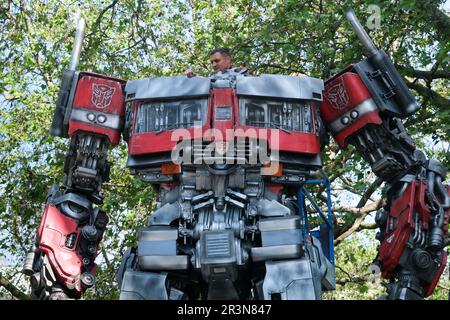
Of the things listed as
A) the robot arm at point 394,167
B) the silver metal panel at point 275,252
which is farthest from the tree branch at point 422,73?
the silver metal panel at point 275,252

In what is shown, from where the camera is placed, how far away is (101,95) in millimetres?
7547

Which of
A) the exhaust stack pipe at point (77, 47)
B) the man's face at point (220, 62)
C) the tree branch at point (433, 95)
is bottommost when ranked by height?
the man's face at point (220, 62)

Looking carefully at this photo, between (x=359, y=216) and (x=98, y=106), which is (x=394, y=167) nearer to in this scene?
(x=98, y=106)

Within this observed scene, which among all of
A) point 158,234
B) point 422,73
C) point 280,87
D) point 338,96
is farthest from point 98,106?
point 422,73

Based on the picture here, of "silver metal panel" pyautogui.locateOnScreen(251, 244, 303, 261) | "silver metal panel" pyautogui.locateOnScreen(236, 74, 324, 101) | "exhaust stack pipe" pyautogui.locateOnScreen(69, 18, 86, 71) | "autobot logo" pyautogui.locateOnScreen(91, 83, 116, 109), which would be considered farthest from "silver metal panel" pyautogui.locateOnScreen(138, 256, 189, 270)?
"exhaust stack pipe" pyautogui.locateOnScreen(69, 18, 86, 71)

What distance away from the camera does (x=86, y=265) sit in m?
7.43

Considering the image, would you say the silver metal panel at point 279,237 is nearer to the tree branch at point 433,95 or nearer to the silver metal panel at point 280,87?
the silver metal panel at point 280,87

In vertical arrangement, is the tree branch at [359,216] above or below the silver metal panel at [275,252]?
above

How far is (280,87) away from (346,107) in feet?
2.49

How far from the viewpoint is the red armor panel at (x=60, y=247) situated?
719 cm

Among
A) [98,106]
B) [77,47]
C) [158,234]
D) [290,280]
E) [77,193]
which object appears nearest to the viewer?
[290,280]

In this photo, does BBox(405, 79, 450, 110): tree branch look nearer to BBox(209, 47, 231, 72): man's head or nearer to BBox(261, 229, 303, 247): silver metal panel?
BBox(209, 47, 231, 72): man's head

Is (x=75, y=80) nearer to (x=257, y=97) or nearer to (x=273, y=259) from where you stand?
(x=257, y=97)

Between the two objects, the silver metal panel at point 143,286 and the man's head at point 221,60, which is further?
the man's head at point 221,60
